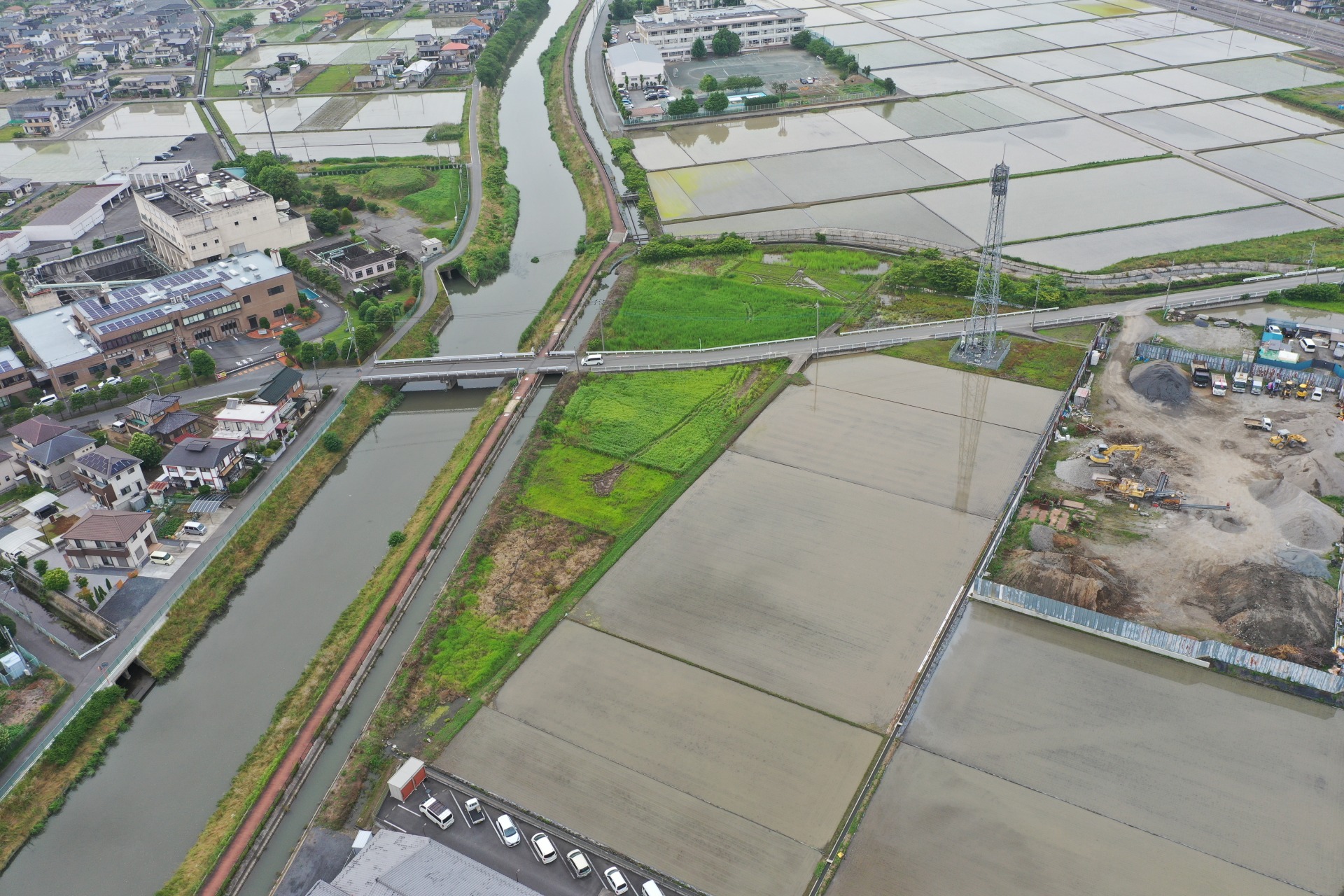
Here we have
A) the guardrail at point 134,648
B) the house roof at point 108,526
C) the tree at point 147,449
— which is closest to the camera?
the guardrail at point 134,648

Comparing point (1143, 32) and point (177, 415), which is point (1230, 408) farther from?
point (1143, 32)

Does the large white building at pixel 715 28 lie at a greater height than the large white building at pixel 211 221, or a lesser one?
lesser

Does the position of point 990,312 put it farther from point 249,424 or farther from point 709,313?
point 249,424

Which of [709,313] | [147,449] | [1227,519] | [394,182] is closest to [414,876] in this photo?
[147,449]

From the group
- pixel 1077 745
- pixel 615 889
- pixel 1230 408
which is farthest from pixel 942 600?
pixel 1230 408

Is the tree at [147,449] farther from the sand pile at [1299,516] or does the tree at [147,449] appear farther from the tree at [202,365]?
the sand pile at [1299,516]

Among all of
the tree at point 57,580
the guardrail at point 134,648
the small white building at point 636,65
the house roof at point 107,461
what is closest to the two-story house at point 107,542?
the tree at point 57,580

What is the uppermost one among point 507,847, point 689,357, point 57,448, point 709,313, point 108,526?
point 57,448
